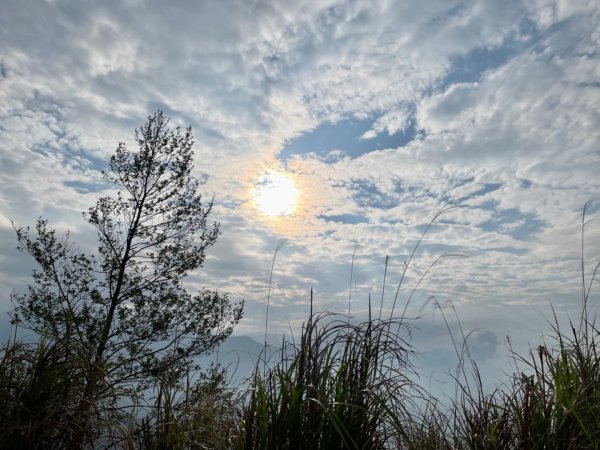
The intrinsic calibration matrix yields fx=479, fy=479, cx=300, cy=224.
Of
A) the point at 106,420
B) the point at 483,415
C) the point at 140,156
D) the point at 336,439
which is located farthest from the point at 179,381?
the point at 140,156

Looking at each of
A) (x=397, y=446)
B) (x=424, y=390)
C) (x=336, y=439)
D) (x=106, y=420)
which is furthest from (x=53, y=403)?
(x=424, y=390)

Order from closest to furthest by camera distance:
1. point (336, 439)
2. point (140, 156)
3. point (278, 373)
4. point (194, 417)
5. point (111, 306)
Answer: point (336, 439)
point (278, 373)
point (194, 417)
point (111, 306)
point (140, 156)

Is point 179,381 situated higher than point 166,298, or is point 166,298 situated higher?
point 166,298

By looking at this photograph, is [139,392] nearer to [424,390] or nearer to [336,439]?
[336,439]

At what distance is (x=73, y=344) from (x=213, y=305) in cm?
1147

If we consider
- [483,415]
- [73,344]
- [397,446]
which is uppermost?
[73,344]

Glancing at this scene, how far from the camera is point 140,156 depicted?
47.6ft

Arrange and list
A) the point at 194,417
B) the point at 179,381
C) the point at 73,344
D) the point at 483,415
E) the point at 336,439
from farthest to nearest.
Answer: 1. the point at 179,381
2. the point at 194,417
3. the point at 73,344
4. the point at 483,415
5. the point at 336,439

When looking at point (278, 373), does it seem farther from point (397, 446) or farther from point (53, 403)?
point (53, 403)

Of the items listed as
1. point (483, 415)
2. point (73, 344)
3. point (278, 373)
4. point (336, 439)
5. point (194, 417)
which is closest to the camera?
point (336, 439)

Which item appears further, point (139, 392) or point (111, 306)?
point (111, 306)

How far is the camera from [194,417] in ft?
11.7

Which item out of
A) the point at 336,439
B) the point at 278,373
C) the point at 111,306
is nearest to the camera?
the point at 336,439

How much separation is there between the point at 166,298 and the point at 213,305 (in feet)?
4.65
